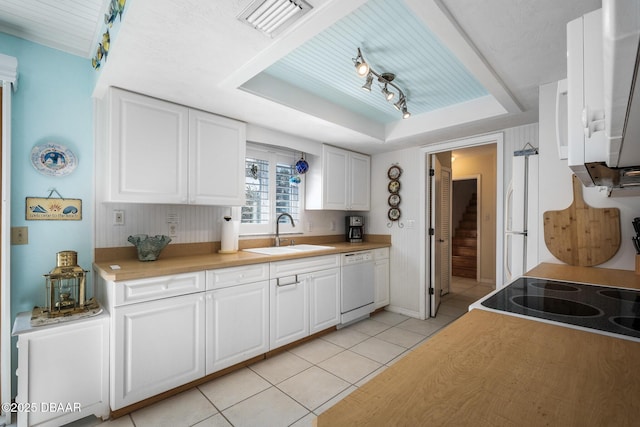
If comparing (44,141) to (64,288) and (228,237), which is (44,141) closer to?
(64,288)

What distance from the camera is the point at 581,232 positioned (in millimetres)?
1897

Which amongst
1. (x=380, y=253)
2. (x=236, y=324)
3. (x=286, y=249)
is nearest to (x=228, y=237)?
(x=286, y=249)

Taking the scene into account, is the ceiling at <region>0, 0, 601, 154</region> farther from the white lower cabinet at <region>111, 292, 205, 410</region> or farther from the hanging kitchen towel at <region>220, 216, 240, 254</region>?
the white lower cabinet at <region>111, 292, 205, 410</region>

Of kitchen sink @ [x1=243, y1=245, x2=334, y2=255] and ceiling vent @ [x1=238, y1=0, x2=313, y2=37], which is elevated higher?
ceiling vent @ [x1=238, y1=0, x2=313, y2=37]

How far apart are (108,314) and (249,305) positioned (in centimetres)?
95

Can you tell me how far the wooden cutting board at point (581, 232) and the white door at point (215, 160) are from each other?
245cm

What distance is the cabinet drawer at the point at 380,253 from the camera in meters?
3.76

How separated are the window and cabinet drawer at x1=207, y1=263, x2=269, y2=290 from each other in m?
0.73

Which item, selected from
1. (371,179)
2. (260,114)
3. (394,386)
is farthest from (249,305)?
(371,179)

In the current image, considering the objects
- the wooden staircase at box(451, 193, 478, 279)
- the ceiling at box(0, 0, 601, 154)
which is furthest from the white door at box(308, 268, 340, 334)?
the wooden staircase at box(451, 193, 478, 279)

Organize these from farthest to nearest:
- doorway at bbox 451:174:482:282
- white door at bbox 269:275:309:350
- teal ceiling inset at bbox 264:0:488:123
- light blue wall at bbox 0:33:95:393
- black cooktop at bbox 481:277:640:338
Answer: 1. doorway at bbox 451:174:482:282
2. white door at bbox 269:275:309:350
3. light blue wall at bbox 0:33:95:393
4. teal ceiling inset at bbox 264:0:488:123
5. black cooktop at bbox 481:277:640:338

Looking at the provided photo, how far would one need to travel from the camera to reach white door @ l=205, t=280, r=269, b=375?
2180mm

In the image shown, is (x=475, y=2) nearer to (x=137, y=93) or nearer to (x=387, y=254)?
(x=137, y=93)

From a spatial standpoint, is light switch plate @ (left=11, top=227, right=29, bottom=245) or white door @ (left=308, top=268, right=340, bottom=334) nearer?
light switch plate @ (left=11, top=227, right=29, bottom=245)
